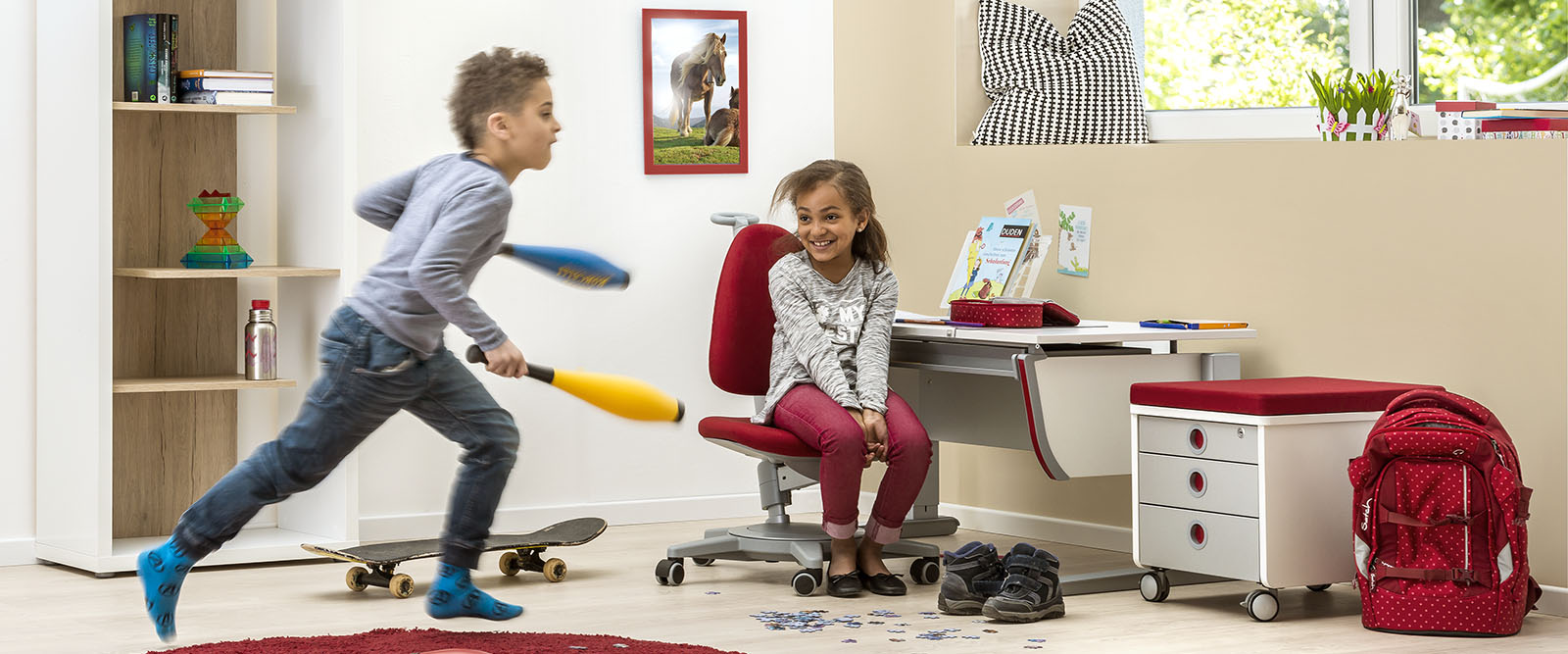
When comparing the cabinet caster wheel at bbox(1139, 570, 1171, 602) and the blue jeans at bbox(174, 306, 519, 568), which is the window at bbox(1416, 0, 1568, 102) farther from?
the blue jeans at bbox(174, 306, 519, 568)

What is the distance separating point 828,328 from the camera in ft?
13.0

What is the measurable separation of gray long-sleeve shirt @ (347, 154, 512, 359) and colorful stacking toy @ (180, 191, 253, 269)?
126cm

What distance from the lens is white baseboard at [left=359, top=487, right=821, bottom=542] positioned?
4641mm

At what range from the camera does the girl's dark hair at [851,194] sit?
3.96m

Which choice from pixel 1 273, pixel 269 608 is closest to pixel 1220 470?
pixel 269 608

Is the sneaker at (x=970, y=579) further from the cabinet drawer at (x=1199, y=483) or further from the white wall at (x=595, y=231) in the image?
the white wall at (x=595, y=231)

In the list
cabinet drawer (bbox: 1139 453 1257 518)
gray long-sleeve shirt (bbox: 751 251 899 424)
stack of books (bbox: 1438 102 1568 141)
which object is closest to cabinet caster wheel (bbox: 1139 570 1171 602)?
cabinet drawer (bbox: 1139 453 1257 518)

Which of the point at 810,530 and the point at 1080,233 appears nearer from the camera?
the point at 810,530

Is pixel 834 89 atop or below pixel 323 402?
atop

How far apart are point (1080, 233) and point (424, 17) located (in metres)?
1.72

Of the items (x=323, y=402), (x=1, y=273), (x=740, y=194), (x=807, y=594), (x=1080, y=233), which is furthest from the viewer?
(x=740, y=194)

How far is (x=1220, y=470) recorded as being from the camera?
350cm

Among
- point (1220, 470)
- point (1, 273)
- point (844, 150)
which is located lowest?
point (1220, 470)

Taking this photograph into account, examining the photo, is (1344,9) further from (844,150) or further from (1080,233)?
(844,150)
